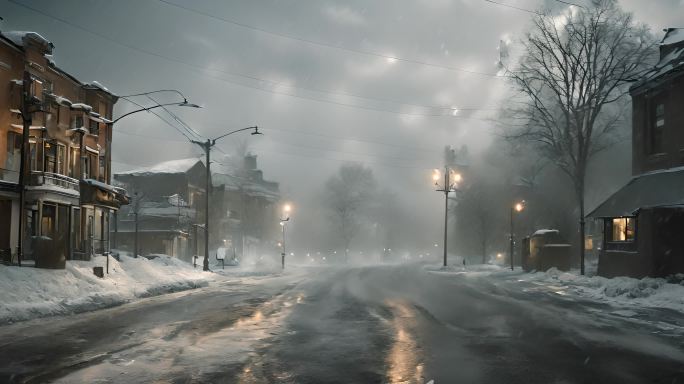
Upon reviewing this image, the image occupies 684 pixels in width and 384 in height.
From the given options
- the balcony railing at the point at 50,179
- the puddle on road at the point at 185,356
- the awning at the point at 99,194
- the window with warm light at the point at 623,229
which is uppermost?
the balcony railing at the point at 50,179

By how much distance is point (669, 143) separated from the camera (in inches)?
1041

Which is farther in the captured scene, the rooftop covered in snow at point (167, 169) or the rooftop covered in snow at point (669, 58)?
the rooftop covered in snow at point (167, 169)

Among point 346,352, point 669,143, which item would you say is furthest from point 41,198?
point 669,143

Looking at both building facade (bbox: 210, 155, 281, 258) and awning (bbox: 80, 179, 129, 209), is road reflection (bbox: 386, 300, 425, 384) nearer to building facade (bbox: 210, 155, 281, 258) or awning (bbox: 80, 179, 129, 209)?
awning (bbox: 80, 179, 129, 209)

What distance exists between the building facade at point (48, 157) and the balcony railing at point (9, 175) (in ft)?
0.17

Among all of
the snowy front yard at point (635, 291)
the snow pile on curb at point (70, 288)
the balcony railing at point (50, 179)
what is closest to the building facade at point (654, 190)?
the snowy front yard at point (635, 291)

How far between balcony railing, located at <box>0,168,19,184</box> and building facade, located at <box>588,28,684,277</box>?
31.0 metres

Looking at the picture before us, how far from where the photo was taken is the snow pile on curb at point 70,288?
15695mm

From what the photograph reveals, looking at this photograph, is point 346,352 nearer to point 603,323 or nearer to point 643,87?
point 603,323

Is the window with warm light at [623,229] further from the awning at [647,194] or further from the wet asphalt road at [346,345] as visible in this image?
the wet asphalt road at [346,345]

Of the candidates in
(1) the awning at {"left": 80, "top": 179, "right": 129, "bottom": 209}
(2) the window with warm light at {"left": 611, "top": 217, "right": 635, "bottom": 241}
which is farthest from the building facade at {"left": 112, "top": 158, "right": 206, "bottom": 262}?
(2) the window with warm light at {"left": 611, "top": 217, "right": 635, "bottom": 241}

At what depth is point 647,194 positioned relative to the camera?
86.1 ft

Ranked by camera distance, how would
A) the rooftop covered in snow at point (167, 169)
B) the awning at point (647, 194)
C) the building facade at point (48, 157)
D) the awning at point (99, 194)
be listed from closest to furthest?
the awning at point (647, 194), the building facade at point (48, 157), the awning at point (99, 194), the rooftop covered in snow at point (167, 169)

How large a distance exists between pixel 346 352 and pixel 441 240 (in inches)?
4602
